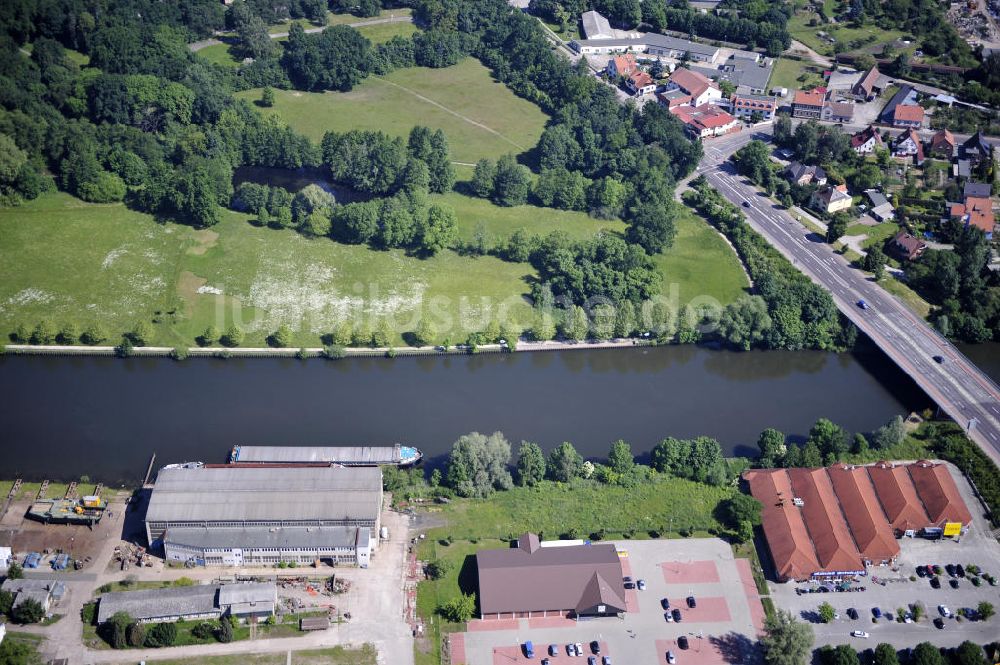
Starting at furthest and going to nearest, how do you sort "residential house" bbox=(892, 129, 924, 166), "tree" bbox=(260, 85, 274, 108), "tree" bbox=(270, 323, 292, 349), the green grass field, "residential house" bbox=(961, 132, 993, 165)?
"tree" bbox=(260, 85, 274, 108) → the green grass field → "residential house" bbox=(892, 129, 924, 166) → "residential house" bbox=(961, 132, 993, 165) → "tree" bbox=(270, 323, 292, 349)

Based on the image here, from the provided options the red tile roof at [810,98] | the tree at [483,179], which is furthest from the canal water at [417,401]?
the red tile roof at [810,98]

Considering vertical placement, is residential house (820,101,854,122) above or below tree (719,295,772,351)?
above

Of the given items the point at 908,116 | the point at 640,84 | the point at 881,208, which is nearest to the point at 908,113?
the point at 908,116

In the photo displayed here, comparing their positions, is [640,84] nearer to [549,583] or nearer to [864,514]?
[864,514]

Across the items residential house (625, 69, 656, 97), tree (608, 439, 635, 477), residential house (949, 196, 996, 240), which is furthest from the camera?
residential house (625, 69, 656, 97)

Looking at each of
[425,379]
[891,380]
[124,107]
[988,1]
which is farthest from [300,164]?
[988,1]

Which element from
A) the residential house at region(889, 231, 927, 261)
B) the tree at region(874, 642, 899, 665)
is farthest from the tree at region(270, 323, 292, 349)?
the residential house at region(889, 231, 927, 261)

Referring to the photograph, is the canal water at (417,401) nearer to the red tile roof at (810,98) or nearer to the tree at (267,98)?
the red tile roof at (810,98)

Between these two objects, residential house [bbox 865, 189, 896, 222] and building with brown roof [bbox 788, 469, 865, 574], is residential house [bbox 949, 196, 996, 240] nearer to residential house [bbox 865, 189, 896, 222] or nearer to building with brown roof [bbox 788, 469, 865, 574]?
residential house [bbox 865, 189, 896, 222]
